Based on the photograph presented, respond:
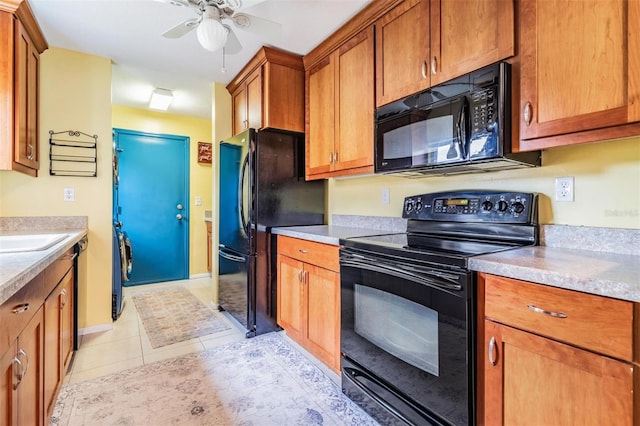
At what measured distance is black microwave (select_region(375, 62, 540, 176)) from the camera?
Result: 136 cm

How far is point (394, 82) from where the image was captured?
1875mm

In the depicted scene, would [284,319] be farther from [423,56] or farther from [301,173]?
[423,56]

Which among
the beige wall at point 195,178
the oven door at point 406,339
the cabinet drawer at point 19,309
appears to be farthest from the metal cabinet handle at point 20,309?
the beige wall at point 195,178

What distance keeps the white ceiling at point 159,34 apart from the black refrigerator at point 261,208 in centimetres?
70

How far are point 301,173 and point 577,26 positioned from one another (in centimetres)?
201

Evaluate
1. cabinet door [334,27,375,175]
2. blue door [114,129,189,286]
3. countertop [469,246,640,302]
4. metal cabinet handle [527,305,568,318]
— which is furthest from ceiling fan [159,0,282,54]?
blue door [114,129,189,286]

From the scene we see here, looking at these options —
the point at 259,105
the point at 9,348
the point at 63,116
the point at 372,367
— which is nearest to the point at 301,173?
the point at 259,105

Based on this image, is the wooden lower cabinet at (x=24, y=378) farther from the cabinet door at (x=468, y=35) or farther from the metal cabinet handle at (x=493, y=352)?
the cabinet door at (x=468, y=35)

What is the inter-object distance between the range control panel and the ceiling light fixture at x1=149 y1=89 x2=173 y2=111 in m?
2.93

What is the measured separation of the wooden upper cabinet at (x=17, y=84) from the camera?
1.94m

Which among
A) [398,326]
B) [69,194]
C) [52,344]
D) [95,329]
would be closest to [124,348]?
[95,329]

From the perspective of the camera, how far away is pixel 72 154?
2.62m

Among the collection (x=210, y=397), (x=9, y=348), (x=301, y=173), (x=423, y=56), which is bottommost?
(x=210, y=397)

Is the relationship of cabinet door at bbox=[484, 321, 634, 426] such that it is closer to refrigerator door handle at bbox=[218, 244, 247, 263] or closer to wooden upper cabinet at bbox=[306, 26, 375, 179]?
wooden upper cabinet at bbox=[306, 26, 375, 179]
